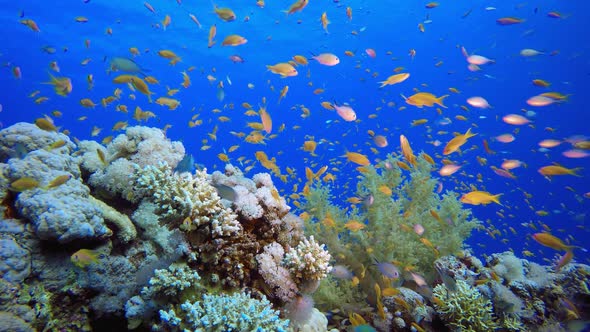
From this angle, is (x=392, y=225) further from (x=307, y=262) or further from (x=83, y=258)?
(x=83, y=258)

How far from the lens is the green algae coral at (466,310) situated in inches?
174

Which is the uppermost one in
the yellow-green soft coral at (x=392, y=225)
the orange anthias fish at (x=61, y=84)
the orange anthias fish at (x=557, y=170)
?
the orange anthias fish at (x=61, y=84)

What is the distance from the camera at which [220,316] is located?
2.87m

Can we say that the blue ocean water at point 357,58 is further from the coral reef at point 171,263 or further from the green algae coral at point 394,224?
the coral reef at point 171,263

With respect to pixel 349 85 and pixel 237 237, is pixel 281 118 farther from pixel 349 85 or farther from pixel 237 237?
pixel 237 237

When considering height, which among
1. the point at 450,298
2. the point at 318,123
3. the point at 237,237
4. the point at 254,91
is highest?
the point at 237,237

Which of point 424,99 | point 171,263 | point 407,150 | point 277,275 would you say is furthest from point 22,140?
point 424,99

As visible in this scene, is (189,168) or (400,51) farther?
(400,51)

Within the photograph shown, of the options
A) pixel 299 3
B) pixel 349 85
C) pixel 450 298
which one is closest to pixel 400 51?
pixel 349 85

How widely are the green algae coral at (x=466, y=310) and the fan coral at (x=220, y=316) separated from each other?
2.87 m

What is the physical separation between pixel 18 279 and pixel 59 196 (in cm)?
92

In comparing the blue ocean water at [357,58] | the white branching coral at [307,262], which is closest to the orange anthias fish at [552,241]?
the white branching coral at [307,262]

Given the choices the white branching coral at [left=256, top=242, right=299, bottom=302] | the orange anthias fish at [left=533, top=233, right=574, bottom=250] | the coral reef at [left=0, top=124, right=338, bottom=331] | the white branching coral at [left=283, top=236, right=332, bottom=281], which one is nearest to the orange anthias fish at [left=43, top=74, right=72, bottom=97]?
the coral reef at [left=0, top=124, right=338, bottom=331]

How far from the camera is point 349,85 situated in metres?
65.4
